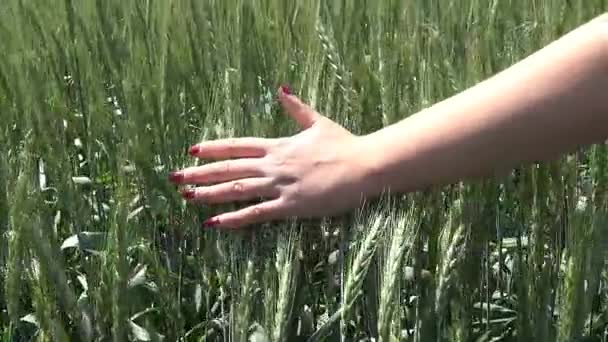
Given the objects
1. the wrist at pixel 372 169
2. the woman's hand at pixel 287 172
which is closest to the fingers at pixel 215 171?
the woman's hand at pixel 287 172

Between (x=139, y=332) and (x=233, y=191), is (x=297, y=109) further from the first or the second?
(x=139, y=332)

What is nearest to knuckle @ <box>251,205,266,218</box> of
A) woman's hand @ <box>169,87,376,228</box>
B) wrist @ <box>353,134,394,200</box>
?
woman's hand @ <box>169,87,376,228</box>

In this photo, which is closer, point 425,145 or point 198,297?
point 425,145

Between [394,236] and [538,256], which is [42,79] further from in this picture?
[538,256]

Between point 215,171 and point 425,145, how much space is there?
22 cm

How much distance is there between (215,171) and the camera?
3.17 ft

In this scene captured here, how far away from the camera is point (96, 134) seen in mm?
1072

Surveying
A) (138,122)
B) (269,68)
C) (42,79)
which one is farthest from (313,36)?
(42,79)

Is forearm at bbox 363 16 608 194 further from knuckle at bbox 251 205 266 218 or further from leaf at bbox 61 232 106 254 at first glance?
leaf at bbox 61 232 106 254

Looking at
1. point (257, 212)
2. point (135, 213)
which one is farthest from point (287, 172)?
point (135, 213)

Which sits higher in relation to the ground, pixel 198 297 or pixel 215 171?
pixel 215 171

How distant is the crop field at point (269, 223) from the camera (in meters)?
0.91

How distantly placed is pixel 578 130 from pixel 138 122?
0.45m

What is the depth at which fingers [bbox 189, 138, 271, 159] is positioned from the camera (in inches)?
37.5
